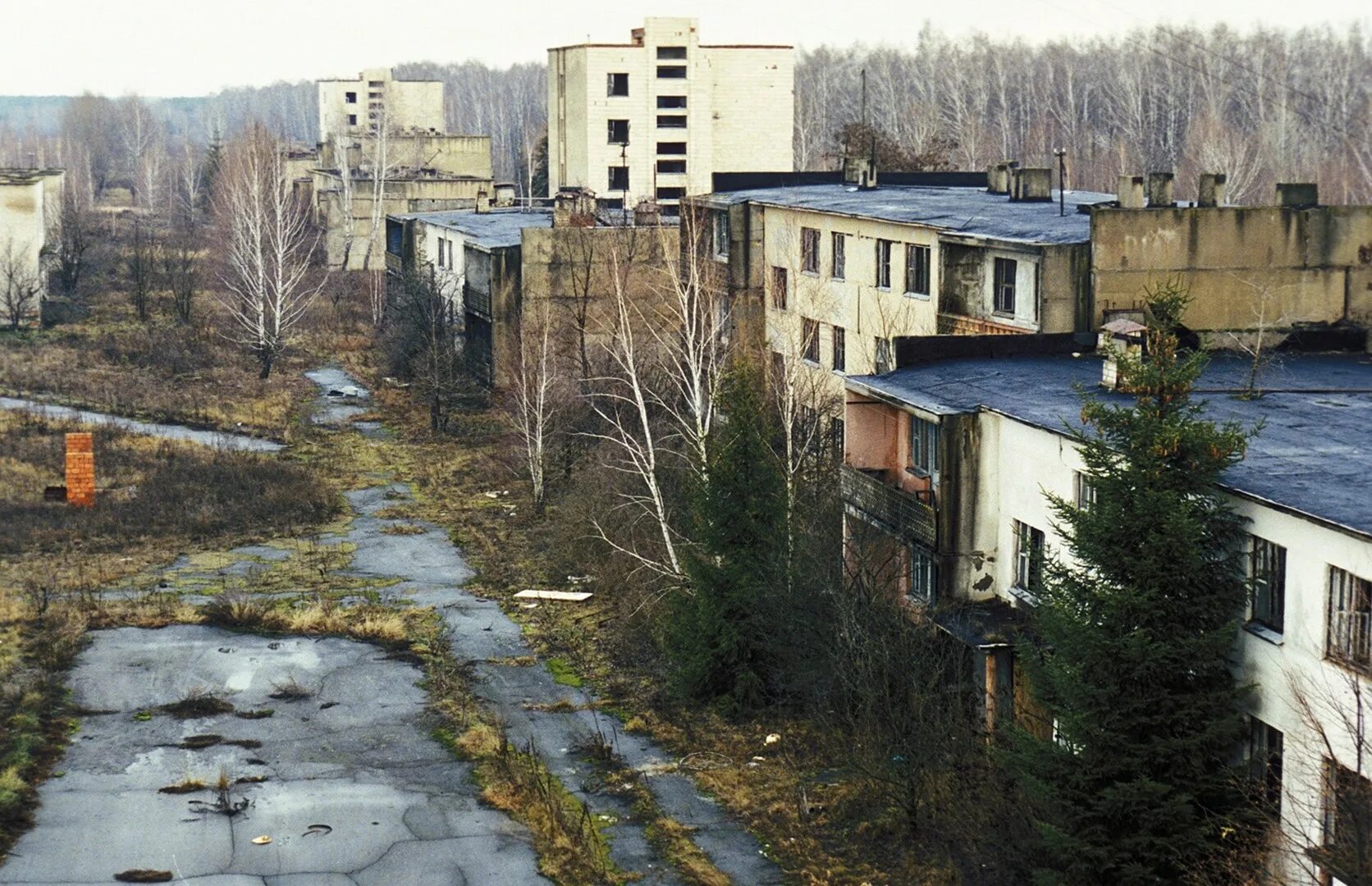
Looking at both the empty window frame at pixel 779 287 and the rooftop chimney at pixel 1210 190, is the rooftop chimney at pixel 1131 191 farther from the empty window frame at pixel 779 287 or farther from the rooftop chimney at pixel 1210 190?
the empty window frame at pixel 779 287

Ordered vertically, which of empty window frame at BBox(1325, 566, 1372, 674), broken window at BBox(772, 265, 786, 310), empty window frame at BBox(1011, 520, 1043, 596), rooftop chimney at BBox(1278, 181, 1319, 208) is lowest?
empty window frame at BBox(1011, 520, 1043, 596)

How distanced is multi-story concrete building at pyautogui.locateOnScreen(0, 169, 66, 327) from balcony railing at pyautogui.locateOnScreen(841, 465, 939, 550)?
41.4 metres

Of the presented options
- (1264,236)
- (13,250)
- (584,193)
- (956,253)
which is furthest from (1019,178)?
(13,250)

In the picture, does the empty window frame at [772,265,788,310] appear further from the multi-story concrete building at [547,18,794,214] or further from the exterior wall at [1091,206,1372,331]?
the multi-story concrete building at [547,18,794,214]

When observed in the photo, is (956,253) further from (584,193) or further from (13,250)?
(13,250)

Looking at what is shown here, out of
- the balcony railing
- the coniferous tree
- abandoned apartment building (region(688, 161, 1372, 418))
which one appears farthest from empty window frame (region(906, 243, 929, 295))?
the coniferous tree

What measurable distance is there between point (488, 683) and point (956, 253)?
40.7 feet

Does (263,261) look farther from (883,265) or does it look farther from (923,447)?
(923,447)

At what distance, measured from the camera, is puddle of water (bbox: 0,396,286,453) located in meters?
42.1

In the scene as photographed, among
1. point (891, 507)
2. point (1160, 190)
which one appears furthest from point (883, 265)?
point (891, 507)

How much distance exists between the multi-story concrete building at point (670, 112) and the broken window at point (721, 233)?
3516cm

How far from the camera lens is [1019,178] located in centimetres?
3628

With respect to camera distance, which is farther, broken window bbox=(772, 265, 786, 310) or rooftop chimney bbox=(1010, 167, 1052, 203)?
broken window bbox=(772, 265, 786, 310)

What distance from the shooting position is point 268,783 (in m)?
20.5
